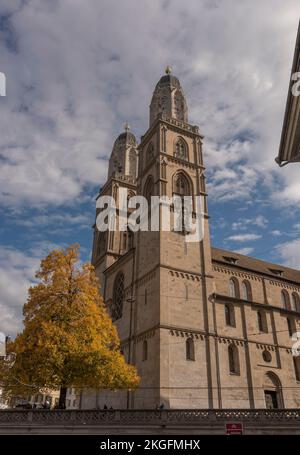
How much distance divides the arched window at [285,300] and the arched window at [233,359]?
33.1 ft

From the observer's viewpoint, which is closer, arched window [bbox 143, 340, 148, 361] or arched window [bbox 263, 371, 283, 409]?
arched window [bbox 143, 340, 148, 361]

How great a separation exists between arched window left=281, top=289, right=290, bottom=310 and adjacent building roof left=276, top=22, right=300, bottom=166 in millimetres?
30378

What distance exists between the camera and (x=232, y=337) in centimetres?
3241

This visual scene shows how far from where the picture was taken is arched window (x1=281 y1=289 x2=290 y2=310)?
3986 cm

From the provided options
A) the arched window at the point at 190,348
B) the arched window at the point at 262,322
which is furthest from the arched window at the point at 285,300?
the arched window at the point at 190,348

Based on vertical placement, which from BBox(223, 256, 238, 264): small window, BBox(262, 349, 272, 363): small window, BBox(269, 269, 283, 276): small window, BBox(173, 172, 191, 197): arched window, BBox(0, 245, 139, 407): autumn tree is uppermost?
BBox(173, 172, 191, 197): arched window

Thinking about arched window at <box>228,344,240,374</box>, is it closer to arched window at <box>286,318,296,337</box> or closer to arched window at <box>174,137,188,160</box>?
arched window at <box>286,318,296,337</box>

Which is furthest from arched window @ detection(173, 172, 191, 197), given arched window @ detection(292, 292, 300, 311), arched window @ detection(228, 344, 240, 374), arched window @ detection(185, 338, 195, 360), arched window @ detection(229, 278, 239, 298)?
arched window @ detection(292, 292, 300, 311)

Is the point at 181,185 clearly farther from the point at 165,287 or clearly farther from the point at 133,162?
the point at 133,162

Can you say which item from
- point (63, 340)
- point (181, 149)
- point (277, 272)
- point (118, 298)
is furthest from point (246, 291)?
point (63, 340)

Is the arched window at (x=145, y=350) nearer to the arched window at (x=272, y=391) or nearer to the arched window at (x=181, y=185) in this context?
the arched window at (x=272, y=391)

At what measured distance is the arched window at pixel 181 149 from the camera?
4016 centimetres

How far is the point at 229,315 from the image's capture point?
3406 centimetres

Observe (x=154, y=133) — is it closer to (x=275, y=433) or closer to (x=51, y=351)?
(x=51, y=351)
